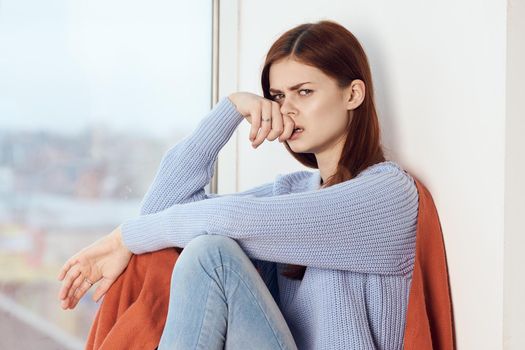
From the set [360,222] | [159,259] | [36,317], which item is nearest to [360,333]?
[360,222]

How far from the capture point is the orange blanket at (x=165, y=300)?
4.74 ft

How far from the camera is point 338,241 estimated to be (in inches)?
57.5

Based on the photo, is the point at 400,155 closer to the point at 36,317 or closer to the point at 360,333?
the point at 360,333

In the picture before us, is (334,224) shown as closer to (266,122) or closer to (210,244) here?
(210,244)

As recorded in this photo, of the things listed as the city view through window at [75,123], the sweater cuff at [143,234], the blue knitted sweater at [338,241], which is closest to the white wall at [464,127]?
the blue knitted sweater at [338,241]

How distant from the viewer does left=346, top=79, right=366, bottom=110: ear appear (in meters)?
1.68

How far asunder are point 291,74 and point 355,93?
0.15m

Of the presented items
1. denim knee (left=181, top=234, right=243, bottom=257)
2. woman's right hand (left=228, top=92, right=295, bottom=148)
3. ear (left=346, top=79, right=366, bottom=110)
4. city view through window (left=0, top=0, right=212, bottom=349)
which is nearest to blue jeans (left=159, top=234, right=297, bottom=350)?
denim knee (left=181, top=234, right=243, bottom=257)

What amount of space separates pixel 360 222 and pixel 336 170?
10.3 inches

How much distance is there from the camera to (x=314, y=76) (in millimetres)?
1677

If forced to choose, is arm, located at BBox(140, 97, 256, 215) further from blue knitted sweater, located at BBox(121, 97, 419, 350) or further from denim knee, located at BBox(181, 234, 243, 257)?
denim knee, located at BBox(181, 234, 243, 257)

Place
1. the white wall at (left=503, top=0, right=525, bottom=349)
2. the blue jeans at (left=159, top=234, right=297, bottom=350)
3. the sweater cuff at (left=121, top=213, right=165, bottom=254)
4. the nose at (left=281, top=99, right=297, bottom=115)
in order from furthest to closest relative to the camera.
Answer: the nose at (left=281, top=99, right=297, bottom=115)
the sweater cuff at (left=121, top=213, right=165, bottom=254)
the blue jeans at (left=159, top=234, right=297, bottom=350)
the white wall at (left=503, top=0, right=525, bottom=349)

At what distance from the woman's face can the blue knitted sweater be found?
0.16m

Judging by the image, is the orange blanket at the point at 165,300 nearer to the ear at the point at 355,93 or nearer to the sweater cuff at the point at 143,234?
the sweater cuff at the point at 143,234
